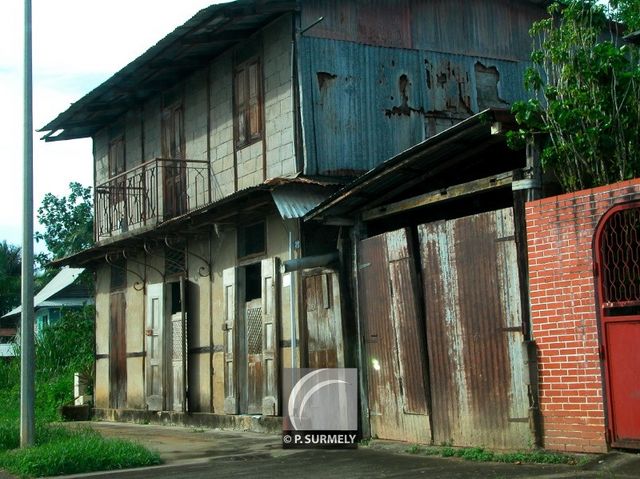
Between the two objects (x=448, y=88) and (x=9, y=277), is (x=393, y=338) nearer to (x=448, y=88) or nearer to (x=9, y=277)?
(x=448, y=88)

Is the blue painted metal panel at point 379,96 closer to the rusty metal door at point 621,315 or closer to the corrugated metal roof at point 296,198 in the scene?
the corrugated metal roof at point 296,198

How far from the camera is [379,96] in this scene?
560 inches

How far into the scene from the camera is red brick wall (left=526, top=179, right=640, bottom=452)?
846cm

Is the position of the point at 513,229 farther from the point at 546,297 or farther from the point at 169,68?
the point at 169,68

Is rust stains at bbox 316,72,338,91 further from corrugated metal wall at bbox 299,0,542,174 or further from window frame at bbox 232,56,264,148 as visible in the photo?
window frame at bbox 232,56,264,148

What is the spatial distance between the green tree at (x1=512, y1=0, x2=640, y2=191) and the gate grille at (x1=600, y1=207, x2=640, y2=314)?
0.61m

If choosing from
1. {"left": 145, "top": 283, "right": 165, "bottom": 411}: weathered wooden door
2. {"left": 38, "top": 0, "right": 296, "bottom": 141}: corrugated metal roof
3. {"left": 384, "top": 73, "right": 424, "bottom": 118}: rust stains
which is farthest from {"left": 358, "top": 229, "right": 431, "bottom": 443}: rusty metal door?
{"left": 145, "top": 283, "right": 165, "bottom": 411}: weathered wooden door

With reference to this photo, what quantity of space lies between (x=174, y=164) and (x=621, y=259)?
1056cm

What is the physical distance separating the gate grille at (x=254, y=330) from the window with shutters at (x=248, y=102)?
109 inches

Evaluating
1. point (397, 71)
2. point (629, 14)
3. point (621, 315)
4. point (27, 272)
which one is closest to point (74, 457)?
point (27, 272)

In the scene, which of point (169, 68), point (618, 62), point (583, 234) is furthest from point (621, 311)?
point (169, 68)

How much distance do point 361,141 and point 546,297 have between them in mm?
5616

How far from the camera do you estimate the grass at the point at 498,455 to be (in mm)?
8477

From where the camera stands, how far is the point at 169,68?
16562 mm
